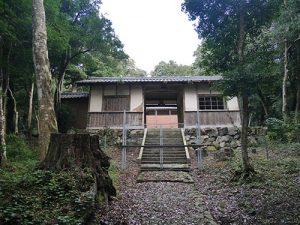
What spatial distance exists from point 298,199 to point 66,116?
50.1ft

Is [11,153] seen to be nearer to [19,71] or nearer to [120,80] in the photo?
[19,71]

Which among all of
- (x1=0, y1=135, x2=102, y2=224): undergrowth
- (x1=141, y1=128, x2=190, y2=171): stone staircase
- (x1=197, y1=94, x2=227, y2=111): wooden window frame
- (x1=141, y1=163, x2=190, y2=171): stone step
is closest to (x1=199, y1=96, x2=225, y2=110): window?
(x1=197, y1=94, x2=227, y2=111): wooden window frame

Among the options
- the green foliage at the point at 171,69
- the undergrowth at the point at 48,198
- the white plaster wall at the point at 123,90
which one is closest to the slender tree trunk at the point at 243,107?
the undergrowth at the point at 48,198

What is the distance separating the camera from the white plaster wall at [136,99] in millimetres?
18266

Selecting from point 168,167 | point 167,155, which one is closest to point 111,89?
point 167,155

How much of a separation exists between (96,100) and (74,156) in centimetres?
1316

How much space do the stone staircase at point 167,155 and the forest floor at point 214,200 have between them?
135 centimetres

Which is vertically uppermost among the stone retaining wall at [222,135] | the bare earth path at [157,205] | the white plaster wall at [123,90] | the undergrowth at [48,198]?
the white plaster wall at [123,90]

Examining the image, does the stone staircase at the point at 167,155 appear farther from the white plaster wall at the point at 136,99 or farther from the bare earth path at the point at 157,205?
the white plaster wall at the point at 136,99

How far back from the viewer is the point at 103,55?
17516mm

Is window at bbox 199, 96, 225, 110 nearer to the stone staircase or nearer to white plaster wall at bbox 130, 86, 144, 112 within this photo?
the stone staircase

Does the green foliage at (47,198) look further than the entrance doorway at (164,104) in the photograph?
No

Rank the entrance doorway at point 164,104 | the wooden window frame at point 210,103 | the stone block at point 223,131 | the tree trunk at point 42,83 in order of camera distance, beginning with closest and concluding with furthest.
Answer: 1. the tree trunk at point 42,83
2. the stone block at point 223,131
3. the wooden window frame at point 210,103
4. the entrance doorway at point 164,104

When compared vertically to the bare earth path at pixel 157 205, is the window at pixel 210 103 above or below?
above
